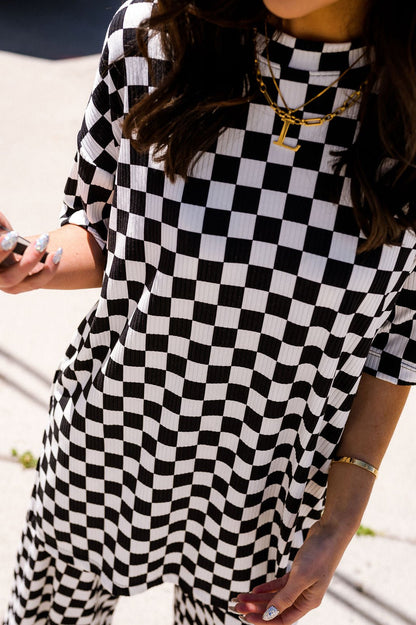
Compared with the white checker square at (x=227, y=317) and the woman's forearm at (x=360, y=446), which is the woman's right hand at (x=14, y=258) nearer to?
the white checker square at (x=227, y=317)

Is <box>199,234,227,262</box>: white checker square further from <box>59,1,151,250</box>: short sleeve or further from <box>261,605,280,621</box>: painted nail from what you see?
<box>261,605,280,621</box>: painted nail

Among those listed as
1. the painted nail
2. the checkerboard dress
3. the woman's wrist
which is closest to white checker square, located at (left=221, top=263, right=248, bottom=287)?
the checkerboard dress

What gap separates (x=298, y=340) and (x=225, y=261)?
148mm

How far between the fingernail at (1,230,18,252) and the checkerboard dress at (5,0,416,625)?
172 mm

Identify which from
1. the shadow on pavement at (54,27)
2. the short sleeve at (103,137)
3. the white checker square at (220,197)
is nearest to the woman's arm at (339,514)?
the white checker square at (220,197)

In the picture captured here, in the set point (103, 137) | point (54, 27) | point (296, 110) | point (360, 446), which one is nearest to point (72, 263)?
point (103, 137)

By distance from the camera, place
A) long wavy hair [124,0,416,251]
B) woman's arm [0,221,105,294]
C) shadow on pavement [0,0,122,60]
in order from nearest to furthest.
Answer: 1. long wavy hair [124,0,416,251]
2. woman's arm [0,221,105,294]
3. shadow on pavement [0,0,122,60]

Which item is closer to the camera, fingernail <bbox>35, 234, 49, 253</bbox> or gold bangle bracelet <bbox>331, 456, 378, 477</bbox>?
fingernail <bbox>35, 234, 49, 253</bbox>

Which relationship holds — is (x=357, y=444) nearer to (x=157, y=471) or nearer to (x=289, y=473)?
(x=289, y=473)

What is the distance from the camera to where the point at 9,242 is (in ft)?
2.64

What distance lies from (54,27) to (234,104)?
221 inches

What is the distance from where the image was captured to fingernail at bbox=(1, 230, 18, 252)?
2.63 feet

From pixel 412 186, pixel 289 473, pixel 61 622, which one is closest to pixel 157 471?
pixel 289 473

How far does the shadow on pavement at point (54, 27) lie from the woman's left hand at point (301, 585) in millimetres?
4710
